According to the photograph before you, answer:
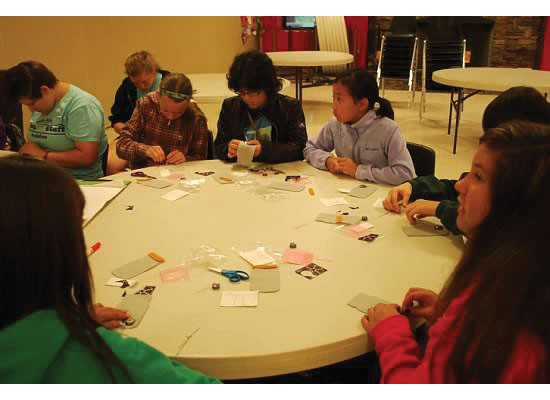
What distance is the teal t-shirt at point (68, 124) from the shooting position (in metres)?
2.68

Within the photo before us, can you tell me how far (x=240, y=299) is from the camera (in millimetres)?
1326

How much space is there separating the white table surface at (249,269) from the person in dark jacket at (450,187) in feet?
0.19

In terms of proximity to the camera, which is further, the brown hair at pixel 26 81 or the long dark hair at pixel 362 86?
the brown hair at pixel 26 81

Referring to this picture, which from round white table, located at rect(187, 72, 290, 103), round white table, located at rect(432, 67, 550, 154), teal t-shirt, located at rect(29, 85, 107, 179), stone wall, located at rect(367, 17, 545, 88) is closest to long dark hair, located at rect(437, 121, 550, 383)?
teal t-shirt, located at rect(29, 85, 107, 179)

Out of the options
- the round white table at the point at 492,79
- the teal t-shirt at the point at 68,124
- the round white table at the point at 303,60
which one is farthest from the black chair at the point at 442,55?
the teal t-shirt at the point at 68,124

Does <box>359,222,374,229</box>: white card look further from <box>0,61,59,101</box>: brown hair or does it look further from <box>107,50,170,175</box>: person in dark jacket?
<box>107,50,170,175</box>: person in dark jacket

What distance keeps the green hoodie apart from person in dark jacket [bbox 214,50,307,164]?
167cm

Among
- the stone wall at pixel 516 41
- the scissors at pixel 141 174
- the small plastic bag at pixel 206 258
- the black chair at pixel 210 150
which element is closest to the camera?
the small plastic bag at pixel 206 258

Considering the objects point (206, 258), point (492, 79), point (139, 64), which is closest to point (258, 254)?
point (206, 258)

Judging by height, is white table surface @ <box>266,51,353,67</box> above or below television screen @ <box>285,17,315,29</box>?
below

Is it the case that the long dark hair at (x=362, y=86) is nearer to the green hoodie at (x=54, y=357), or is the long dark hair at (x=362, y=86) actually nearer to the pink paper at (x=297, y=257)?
the pink paper at (x=297, y=257)

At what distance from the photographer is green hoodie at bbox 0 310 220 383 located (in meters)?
0.82
